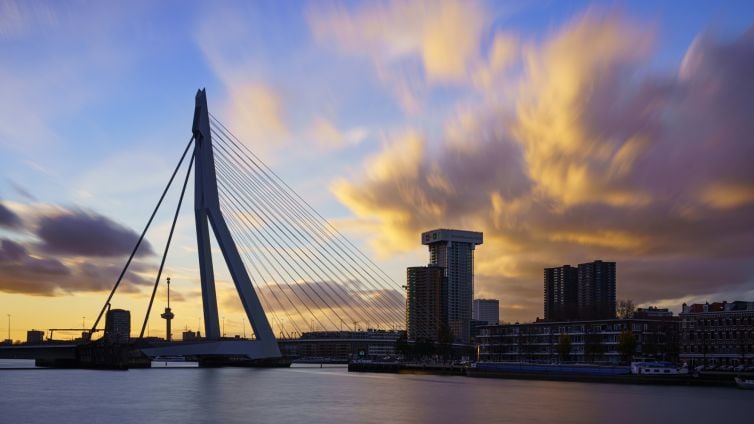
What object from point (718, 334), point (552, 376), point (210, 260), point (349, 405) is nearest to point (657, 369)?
point (718, 334)

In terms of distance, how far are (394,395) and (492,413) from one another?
1939 centimetres

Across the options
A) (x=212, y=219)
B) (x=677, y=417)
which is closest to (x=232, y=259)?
→ (x=212, y=219)

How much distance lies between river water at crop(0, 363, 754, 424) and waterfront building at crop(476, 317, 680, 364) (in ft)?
139

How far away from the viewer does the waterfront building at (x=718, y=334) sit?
328 feet

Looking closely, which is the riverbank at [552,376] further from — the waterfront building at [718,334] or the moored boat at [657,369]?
the waterfront building at [718,334]

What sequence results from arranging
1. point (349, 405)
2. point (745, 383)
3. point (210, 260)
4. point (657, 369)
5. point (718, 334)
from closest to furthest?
1. point (349, 405)
2. point (745, 383)
3. point (657, 369)
4. point (210, 260)
5. point (718, 334)

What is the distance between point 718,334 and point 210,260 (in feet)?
209

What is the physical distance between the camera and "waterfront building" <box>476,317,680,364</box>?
397 ft

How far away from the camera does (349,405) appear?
190 feet

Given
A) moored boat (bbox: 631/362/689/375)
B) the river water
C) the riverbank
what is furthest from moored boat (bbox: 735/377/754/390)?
moored boat (bbox: 631/362/689/375)

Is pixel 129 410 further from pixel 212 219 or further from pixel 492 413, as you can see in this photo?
pixel 212 219

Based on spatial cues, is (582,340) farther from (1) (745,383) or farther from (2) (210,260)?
(2) (210,260)

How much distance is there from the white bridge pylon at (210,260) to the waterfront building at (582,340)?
4979cm

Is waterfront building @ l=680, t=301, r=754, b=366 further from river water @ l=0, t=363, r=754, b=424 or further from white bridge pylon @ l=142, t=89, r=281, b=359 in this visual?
white bridge pylon @ l=142, t=89, r=281, b=359
